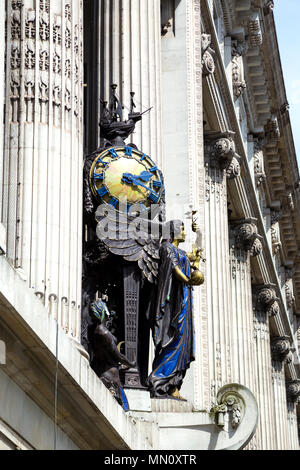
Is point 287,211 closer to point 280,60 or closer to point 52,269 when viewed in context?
point 280,60

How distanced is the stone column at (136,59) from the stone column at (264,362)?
17.7 m

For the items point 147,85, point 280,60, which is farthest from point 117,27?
point 280,60

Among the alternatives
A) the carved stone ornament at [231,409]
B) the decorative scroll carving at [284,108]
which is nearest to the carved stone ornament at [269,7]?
the decorative scroll carving at [284,108]

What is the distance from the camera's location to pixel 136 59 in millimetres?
23781

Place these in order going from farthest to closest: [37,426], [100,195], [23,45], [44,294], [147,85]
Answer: [147,85]
[100,195]
[23,45]
[44,294]
[37,426]

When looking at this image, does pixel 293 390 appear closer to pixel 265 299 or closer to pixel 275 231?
pixel 275 231

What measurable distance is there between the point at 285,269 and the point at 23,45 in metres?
42.5

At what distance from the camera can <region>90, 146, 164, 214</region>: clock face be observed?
1839 centimetres

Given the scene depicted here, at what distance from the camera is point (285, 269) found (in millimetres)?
58750

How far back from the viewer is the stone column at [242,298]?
3697 cm

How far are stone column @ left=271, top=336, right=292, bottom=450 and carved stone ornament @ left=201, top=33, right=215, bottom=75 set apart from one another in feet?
60.6

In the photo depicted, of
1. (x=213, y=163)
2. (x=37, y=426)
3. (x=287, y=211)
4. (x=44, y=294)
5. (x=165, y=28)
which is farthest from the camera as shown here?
(x=287, y=211)

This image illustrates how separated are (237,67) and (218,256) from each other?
9.70 meters

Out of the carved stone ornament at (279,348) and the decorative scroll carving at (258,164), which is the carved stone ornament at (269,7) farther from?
the carved stone ornament at (279,348)
